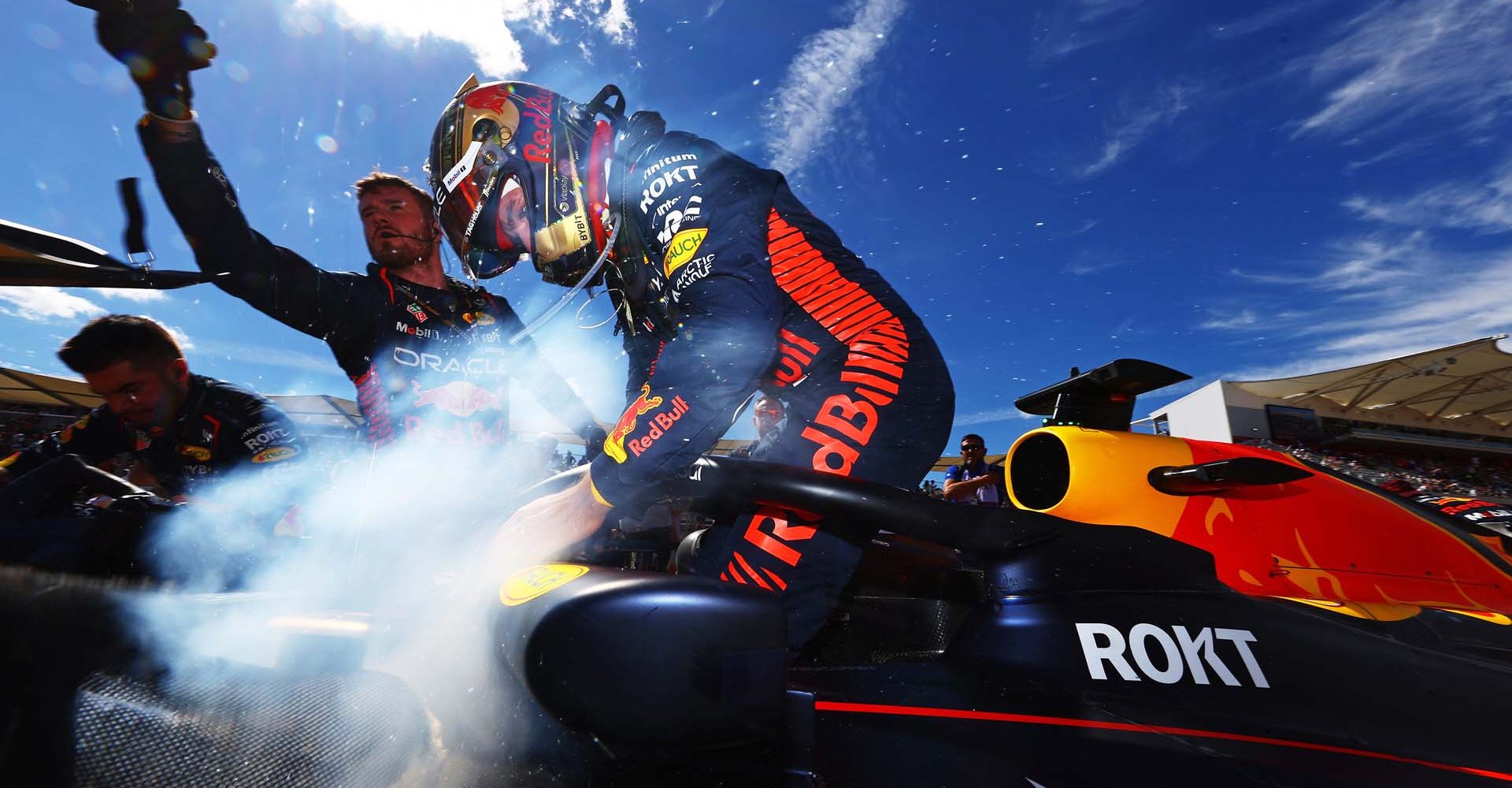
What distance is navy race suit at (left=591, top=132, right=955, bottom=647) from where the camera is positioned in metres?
1.36

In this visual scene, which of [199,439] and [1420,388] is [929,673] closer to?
[199,439]

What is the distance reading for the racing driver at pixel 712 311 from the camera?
4.40 feet

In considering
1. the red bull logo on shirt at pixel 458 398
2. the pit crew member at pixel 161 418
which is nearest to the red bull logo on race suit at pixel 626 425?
the red bull logo on shirt at pixel 458 398

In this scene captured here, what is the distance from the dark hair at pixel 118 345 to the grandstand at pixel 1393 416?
25.2m

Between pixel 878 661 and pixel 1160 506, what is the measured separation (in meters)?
0.84

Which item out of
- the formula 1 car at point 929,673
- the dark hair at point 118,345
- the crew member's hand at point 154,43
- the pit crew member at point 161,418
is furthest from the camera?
the pit crew member at point 161,418

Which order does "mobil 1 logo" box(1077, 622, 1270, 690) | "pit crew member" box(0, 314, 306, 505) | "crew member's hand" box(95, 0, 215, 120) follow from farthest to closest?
"pit crew member" box(0, 314, 306, 505)
"crew member's hand" box(95, 0, 215, 120)
"mobil 1 logo" box(1077, 622, 1270, 690)

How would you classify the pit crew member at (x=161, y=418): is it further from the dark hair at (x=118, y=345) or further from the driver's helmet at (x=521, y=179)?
the driver's helmet at (x=521, y=179)

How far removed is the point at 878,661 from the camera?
119 cm

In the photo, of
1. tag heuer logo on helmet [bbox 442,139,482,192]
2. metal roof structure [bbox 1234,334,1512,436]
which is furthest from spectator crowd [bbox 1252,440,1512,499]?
tag heuer logo on helmet [bbox 442,139,482,192]

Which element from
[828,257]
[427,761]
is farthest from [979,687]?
[828,257]

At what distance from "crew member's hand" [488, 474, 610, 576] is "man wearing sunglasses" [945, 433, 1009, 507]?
5.78 meters

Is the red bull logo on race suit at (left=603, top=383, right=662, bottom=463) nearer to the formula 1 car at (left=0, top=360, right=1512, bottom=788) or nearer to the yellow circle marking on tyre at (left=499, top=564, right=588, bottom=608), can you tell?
the formula 1 car at (left=0, top=360, right=1512, bottom=788)

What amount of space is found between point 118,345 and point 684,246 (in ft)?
8.82
